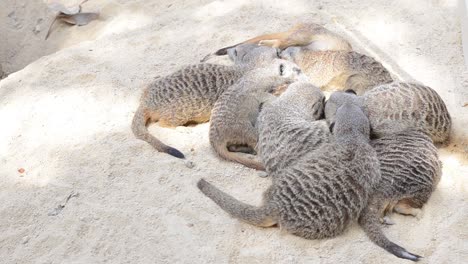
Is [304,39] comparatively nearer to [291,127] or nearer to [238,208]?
[291,127]

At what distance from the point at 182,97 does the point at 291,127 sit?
0.54m

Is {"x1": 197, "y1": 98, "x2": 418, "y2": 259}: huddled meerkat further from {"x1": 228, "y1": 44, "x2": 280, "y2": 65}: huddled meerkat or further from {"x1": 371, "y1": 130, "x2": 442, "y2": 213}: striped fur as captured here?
{"x1": 228, "y1": 44, "x2": 280, "y2": 65}: huddled meerkat

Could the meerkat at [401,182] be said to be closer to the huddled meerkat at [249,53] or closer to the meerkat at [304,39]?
the huddled meerkat at [249,53]

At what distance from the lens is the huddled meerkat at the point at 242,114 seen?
2.48 meters

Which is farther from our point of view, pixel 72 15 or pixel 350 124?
pixel 72 15

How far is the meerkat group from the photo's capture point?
2027mm

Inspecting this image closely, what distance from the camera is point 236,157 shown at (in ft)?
8.02

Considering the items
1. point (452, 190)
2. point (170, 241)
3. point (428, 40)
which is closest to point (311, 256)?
point (170, 241)

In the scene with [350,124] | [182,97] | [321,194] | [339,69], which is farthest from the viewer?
[339,69]

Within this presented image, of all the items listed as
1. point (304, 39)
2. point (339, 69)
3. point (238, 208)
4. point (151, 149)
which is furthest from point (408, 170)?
point (304, 39)

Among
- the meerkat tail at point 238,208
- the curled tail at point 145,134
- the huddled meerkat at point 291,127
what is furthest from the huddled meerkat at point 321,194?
the curled tail at point 145,134

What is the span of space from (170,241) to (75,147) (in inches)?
29.5

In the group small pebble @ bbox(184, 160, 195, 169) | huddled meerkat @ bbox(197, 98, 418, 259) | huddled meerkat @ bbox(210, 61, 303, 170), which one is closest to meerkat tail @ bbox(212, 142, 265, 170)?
huddled meerkat @ bbox(210, 61, 303, 170)

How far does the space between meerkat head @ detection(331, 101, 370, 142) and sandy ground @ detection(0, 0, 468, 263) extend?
32cm
